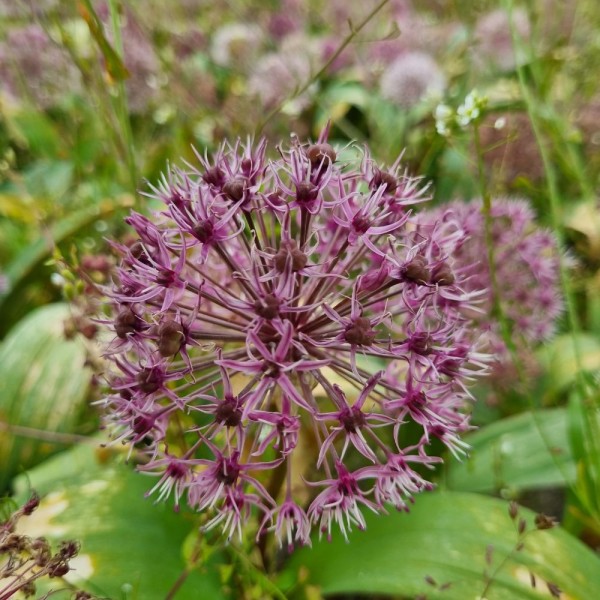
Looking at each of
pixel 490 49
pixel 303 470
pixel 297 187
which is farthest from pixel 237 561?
pixel 490 49

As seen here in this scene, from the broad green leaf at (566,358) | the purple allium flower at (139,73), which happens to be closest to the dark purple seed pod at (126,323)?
the broad green leaf at (566,358)

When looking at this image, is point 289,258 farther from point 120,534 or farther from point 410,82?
point 410,82

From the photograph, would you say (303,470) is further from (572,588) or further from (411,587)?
(572,588)

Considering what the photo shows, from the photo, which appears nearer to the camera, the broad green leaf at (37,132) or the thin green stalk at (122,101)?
the thin green stalk at (122,101)

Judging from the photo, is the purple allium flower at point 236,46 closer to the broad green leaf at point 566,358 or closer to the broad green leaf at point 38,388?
the broad green leaf at point 38,388

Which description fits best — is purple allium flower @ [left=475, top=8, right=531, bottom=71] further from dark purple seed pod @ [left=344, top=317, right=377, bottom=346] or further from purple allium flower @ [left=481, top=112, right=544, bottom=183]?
dark purple seed pod @ [left=344, top=317, right=377, bottom=346]

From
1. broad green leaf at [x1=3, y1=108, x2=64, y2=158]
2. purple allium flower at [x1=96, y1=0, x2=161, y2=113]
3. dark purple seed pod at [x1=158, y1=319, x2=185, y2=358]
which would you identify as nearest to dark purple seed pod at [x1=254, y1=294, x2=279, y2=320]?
dark purple seed pod at [x1=158, y1=319, x2=185, y2=358]
